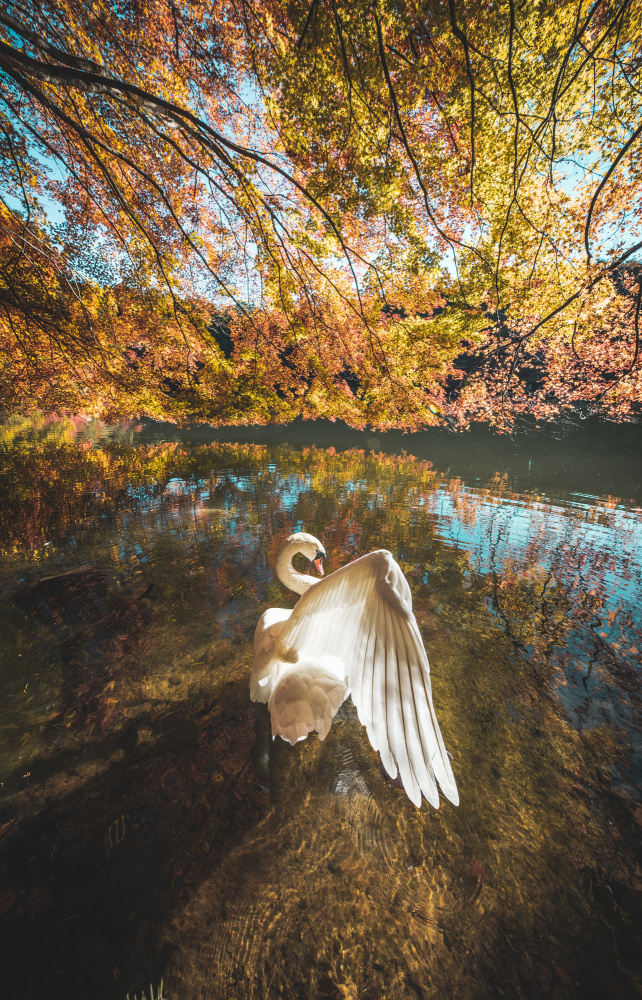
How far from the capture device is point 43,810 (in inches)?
75.6

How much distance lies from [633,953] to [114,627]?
184 inches

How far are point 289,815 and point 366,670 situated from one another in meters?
1.25

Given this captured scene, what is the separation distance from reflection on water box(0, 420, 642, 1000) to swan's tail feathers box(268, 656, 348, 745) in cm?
56

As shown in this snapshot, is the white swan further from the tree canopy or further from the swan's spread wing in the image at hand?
the tree canopy

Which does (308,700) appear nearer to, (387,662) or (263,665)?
(263,665)

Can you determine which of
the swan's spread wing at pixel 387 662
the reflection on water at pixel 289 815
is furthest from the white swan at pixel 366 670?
the reflection on water at pixel 289 815

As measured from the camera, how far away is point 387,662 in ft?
5.44

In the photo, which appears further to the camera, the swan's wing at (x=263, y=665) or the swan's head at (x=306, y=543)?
the swan's head at (x=306, y=543)

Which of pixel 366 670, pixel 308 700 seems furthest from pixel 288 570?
pixel 366 670

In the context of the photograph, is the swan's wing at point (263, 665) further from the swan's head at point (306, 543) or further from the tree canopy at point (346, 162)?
the tree canopy at point (346, 162)

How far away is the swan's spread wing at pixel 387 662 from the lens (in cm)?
149

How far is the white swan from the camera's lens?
4.94 feet

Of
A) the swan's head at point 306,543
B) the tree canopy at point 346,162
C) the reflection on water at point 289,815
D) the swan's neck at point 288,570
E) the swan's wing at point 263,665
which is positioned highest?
the tree canopy at point 346,162

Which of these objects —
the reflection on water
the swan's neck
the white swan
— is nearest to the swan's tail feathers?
the white swan
